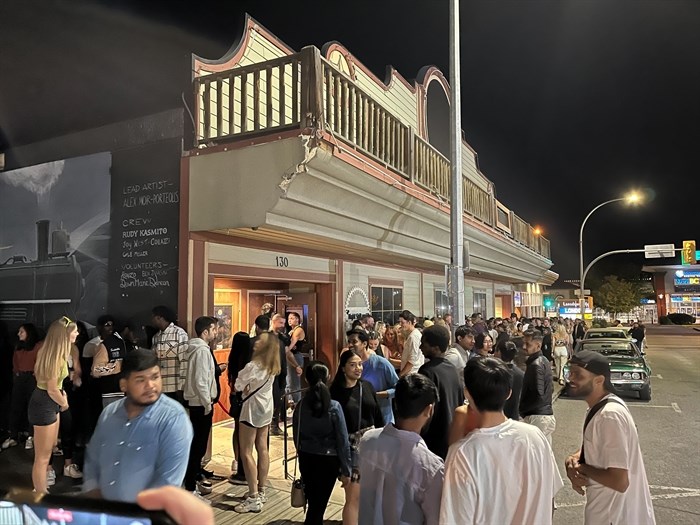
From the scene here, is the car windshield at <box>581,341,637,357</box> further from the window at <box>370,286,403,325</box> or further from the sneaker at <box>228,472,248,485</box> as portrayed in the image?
the sneaker at <box>228,472,248,485</box>

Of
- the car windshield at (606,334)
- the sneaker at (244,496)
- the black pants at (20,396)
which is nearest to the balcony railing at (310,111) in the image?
the black pants at (20,396)

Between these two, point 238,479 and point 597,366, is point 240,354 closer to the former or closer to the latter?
point 238,479

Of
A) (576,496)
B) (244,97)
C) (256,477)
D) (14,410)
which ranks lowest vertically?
(576,496)

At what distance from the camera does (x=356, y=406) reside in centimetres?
414

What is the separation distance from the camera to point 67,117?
766 cm

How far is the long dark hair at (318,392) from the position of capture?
378 centimetres

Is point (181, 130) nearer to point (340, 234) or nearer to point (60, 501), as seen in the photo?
point (340, 234)

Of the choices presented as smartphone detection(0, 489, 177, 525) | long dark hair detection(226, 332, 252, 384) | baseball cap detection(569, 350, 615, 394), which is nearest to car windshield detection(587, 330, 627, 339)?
long dark hair detection(226, 332, 252, 384)

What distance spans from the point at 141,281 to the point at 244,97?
2866 mm

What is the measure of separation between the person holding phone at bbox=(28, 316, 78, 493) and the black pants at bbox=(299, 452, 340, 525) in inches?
108

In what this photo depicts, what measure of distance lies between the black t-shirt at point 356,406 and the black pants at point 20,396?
422 centimetres

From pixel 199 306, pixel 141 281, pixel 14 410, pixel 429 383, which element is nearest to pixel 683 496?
pixel 429 383

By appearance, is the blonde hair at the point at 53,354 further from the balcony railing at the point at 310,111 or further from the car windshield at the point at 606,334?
the car windshield at the point at 606,334

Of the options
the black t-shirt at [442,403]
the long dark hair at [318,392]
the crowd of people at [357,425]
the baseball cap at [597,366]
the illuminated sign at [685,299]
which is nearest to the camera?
the crowd of people at [357,425]
